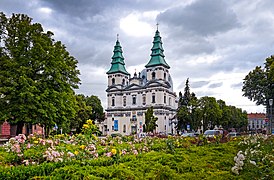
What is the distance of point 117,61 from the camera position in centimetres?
8481

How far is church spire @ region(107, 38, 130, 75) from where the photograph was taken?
276 ft

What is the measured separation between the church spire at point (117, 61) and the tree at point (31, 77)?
5633 centimetres

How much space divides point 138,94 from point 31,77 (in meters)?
57.3

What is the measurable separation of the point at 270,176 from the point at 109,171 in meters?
2.99

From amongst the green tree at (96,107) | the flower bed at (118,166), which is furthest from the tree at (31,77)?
the green tree at (96,107)

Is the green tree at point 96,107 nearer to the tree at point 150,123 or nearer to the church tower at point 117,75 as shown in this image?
the church tower at point 117,75

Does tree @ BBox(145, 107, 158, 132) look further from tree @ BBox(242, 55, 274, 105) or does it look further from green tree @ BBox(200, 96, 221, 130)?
tree @ BBox(242, 55, 274, 105)

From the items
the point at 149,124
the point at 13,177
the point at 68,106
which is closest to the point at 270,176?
the point at 13,177

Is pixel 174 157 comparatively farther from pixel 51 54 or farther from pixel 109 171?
pixel 51 54

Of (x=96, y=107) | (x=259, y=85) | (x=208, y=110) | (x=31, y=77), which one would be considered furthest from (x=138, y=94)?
(x=31, y=77)

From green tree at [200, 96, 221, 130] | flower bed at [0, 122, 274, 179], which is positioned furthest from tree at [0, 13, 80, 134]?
green tree at [200, 96, 221, 130]

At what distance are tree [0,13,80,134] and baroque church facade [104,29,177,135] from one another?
163 ft

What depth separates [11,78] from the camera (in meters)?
22.6

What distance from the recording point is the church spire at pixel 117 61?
8400cm
